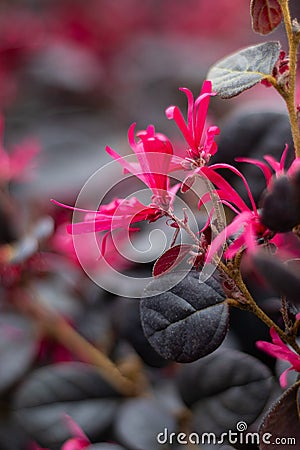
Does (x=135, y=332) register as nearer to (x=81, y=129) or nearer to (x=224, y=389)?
(x=224, y=389)

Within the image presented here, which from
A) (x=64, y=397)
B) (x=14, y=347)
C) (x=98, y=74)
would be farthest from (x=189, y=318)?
(x=98, y=74)

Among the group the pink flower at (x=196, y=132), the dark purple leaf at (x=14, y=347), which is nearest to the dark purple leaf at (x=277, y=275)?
the pink flower at (x=196, y=132)

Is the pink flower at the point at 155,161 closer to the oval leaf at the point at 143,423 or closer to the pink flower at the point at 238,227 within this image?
the pink flower at the point at 238,227

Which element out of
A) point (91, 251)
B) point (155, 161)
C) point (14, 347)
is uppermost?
point (155, 161)

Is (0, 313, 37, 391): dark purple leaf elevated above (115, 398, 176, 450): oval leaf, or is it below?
below

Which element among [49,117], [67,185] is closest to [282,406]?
[67,185]

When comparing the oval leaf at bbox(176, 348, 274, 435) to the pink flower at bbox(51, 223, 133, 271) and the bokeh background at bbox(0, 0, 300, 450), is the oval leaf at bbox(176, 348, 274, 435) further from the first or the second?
the pink flower at bbox(51, 223, 133, 271)

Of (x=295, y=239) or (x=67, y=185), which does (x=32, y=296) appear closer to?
(x=67, y=185)

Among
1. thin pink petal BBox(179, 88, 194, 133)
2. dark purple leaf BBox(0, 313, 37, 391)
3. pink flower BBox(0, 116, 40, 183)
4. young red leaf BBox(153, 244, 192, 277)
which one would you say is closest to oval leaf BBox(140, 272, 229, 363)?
young red leaf BBox(153, 244, 192, 277)
